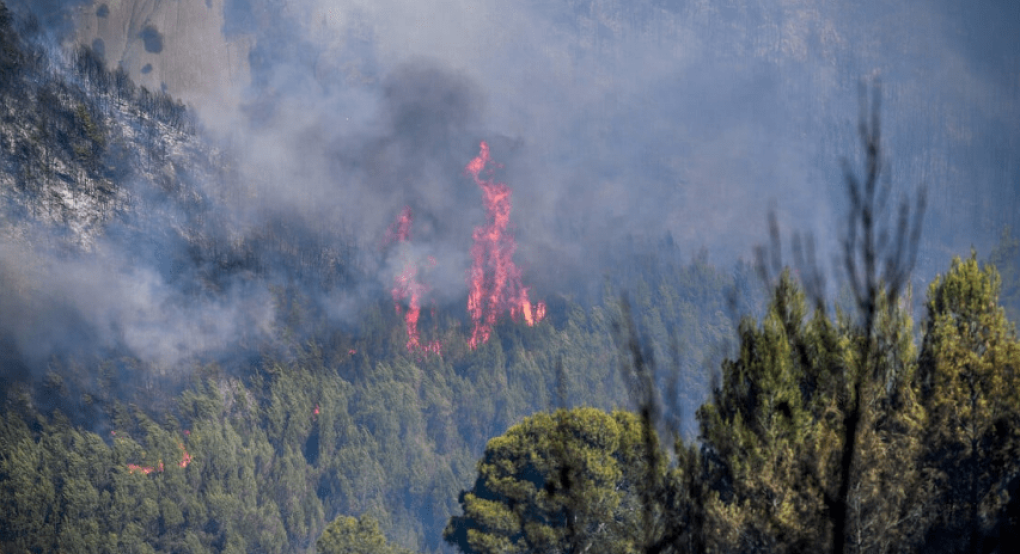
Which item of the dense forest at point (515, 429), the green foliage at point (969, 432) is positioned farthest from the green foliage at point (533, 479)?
the green foliage at point (969, 432)

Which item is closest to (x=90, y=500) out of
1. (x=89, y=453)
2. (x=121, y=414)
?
(x=89, y=453)

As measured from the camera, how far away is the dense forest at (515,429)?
16828 mm

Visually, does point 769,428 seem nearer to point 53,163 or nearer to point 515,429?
point 515,429

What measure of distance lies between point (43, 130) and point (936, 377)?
18267 centimetres

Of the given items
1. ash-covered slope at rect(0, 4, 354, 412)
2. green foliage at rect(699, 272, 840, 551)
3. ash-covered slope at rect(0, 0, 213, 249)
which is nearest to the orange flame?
ash-covered slope at rect(0, 4, 354, 412)

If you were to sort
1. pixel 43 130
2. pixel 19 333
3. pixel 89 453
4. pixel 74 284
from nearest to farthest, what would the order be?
pixel 89 453, pixel 19 333, pixel 74 284, pixel 43 130

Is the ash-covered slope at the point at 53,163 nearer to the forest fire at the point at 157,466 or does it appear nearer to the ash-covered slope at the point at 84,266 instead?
the ash-covered slope at the point at 84,266

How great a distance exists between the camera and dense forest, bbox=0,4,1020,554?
16.8m

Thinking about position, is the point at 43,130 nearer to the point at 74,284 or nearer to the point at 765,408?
the point at 74,284

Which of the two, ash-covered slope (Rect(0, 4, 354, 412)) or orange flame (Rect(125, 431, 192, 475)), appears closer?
orange flame (Rect(125, 431, 192, 475))

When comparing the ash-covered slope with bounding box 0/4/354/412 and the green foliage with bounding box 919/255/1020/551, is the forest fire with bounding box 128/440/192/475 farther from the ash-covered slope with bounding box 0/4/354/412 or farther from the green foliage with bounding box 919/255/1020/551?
the green foliage with bounding box 919/255/1020/551

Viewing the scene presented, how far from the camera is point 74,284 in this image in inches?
6841

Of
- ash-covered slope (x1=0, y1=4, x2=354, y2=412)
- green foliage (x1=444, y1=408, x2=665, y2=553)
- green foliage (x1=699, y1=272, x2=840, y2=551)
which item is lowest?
green foliage (x1=699, y1=272, x2=840, y2=551)

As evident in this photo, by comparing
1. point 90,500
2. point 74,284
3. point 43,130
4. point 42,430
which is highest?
point 43,130
